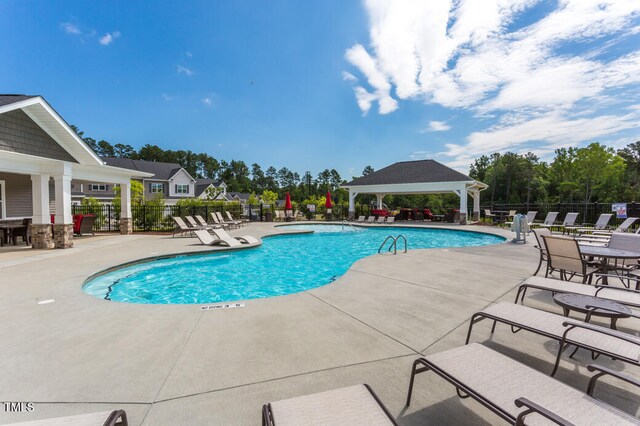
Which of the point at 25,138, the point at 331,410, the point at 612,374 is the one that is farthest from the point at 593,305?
the point at 25,138

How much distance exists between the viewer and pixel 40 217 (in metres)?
9.93

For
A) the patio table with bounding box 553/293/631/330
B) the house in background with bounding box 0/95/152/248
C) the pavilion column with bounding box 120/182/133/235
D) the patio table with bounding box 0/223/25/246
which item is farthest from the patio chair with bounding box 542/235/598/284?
the pavilion column with bounding box 120/182/133/235

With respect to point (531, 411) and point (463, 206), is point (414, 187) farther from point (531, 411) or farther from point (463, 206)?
point (531, 411)

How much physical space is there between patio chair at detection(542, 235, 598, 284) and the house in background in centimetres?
1359

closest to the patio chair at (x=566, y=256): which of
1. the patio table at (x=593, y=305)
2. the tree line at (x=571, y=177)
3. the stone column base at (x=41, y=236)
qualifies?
the patio table at (x=593, y=305)

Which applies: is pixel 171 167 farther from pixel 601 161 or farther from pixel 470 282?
pixel 601 161

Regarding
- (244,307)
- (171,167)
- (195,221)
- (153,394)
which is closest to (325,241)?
(195,221)

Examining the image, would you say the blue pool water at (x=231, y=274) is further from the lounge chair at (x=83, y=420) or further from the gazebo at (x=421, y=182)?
the gazebo at (x=421, y=182)

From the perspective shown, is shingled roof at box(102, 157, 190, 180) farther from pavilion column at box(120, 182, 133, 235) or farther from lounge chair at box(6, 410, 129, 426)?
lounge chair at box(6, 410, 129, 426)

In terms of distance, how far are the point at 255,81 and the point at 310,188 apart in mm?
63611

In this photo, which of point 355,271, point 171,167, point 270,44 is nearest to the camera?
point 355,271

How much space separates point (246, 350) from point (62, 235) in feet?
35.9

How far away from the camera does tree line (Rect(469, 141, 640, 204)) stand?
127 feet

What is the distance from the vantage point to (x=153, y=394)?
2.27 meters
